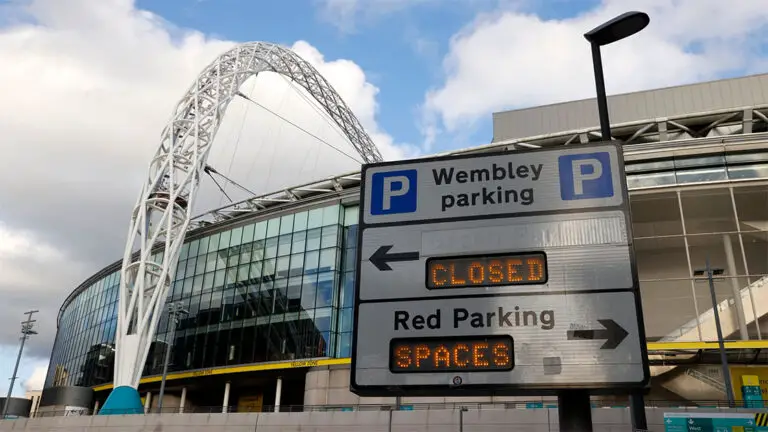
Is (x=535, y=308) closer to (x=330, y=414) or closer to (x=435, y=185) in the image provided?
(x=435, y=185)

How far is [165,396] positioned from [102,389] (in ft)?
25.1

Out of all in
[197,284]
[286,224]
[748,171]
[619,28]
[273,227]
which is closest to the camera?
[619,28]

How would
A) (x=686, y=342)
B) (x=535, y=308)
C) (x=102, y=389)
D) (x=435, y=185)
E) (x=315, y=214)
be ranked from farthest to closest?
(x=102, y=389), (x=315, y=214), (x=686, y=342), (x=435, y=185), (x=535, y=308)

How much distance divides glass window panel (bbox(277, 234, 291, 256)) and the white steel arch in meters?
6.60

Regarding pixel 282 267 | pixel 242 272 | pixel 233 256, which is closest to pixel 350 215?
pixel 282 267

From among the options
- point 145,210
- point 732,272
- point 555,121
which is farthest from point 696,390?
point 145,210

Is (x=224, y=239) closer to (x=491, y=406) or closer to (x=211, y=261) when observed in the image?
(x=211, y=261)

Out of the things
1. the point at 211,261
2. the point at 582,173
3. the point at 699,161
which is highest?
the point at 699,161

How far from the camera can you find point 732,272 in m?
33.5

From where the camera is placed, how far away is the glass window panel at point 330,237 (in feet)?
137

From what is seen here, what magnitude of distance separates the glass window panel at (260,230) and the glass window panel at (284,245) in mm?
1710

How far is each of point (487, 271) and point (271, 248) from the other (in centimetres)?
3823

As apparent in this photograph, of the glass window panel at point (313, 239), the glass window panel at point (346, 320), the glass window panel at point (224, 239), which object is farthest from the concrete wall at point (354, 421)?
the glass window panel at point (224, 239)

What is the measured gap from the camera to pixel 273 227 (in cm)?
4525
